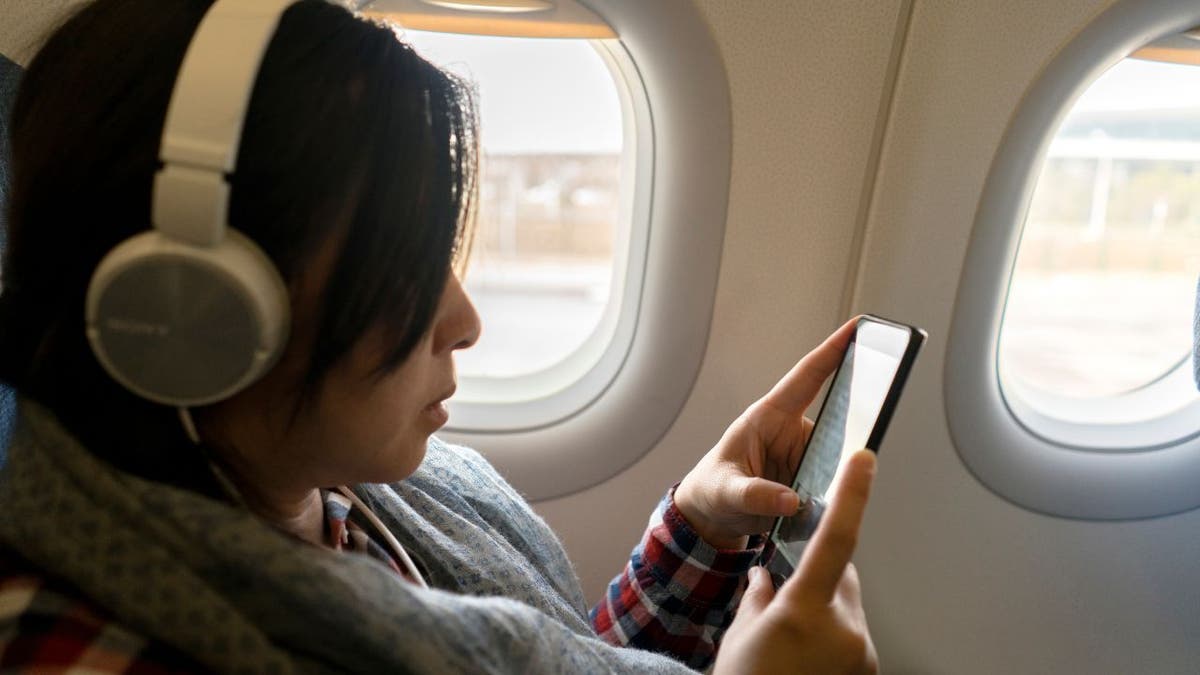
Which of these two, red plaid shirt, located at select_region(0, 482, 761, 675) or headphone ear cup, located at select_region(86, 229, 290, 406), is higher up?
headphone ear cup, located at select_region(86, 229, 290, 406)

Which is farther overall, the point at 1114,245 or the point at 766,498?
the point at 1114,245

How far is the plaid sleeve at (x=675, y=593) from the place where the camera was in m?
1.02

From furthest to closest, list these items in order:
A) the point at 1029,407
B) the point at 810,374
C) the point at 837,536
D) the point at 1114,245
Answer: the point at 1114,245
the point at 1029,407
the point at 810,374
the point at 837,536

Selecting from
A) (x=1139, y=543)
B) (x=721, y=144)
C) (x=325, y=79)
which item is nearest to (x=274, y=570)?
(x=325, y=79)

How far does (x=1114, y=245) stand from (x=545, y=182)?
98cm

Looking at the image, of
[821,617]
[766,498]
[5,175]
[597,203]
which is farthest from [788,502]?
[597,203]

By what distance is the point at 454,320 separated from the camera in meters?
0.74

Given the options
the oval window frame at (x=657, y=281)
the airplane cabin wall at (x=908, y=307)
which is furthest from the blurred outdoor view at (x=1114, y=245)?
the oval window frame at (x=657, y=281)

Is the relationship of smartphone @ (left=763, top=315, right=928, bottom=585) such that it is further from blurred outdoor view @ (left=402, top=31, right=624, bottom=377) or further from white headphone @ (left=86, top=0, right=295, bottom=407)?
blurred outdoor view @ (left=402, top=31, right=624, bottom=377)

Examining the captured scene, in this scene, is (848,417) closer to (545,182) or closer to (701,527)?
(701,527)

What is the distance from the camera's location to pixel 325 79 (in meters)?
0.60

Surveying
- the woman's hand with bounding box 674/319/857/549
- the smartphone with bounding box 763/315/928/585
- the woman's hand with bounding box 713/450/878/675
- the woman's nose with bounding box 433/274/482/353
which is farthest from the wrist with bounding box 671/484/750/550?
the woman's nose with bounding box 433/274/482/353

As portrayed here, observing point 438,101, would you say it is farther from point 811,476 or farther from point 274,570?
point 811,476

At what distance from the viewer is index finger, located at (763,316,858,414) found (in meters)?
0.93
